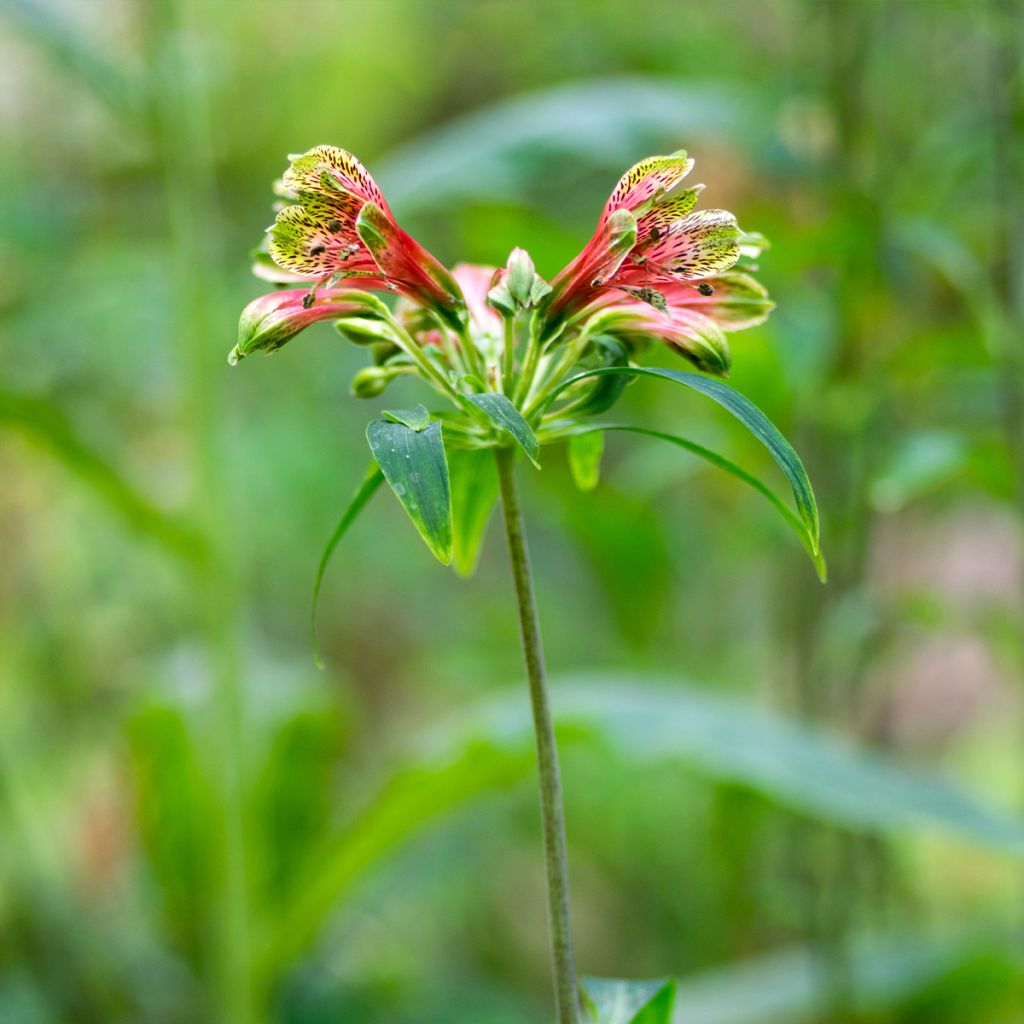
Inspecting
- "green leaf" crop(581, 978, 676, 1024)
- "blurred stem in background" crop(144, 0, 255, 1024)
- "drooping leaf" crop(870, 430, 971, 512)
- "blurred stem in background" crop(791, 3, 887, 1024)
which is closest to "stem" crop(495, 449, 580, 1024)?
"green leaf" crop(581, 978, 676, 1024)

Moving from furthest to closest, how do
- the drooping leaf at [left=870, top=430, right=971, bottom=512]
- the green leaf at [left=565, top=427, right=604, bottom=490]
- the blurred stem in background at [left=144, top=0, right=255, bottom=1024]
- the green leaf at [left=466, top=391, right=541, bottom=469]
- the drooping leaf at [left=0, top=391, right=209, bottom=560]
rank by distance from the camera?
the blurred stem in background at [left=144, top=0, right=255, bottom=1024]
the drooping leaf at [left=0, top=391, right=209, bottom=560]
the drooping leaf at [left=870, top=430, right=971, bottom=512]
the green leaf at [left=565, top=427, right=604, bottom=490]
the green leaf at [left=466, top=391, right=541, bottom=469]

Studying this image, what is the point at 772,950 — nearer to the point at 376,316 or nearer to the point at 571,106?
the point at 571,106

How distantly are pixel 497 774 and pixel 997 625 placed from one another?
338 mm

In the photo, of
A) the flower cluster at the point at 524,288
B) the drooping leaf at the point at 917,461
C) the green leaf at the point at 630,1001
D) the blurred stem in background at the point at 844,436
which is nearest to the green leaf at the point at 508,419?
the flower cluster at the point at 524,288

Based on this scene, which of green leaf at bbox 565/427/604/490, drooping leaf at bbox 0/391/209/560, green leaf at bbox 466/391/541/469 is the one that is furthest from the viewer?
drooping leaf at bbox 0/391/209/560

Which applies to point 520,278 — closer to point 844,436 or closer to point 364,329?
point 364,329

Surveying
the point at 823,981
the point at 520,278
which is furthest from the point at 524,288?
the point at 823,981

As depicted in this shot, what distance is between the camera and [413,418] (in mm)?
260

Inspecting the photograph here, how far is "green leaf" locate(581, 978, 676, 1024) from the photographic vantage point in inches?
11.0

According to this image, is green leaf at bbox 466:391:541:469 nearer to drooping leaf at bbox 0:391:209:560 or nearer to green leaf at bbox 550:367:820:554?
green leaf at bbox 550:367:820:554

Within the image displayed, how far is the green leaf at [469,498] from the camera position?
360 millimetres

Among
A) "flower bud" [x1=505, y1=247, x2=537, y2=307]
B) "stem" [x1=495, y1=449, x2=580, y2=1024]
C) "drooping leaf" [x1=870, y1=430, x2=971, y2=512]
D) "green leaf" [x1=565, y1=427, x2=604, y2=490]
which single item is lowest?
"stem" [x1=495, y1=449, x2=580, y2=1024]

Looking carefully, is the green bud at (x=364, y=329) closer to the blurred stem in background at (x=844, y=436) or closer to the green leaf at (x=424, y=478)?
the green leaf at (x=424, y=478)

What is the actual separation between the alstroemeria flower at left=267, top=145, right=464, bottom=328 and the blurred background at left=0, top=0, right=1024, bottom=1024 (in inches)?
14.0
